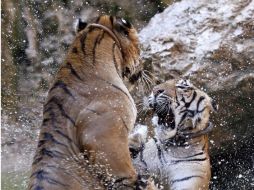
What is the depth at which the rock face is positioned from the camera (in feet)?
17.0

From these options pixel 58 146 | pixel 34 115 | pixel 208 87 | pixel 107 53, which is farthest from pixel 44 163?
pixel 34 115

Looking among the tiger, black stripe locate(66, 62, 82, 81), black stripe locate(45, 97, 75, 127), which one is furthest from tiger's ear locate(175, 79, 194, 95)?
black stripe locate(45, 97, 75, 127)

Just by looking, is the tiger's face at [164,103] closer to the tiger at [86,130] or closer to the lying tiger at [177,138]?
the lying tiger at [177,138]

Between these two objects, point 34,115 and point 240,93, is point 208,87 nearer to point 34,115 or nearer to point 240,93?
point 240,93

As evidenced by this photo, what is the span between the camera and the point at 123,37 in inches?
130

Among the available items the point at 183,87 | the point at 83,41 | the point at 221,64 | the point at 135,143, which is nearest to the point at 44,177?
the point at 83,41

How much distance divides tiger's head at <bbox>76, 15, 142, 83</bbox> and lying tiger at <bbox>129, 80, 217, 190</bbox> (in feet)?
2.60

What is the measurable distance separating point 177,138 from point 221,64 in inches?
50.3

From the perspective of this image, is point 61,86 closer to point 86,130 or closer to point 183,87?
point 86,130

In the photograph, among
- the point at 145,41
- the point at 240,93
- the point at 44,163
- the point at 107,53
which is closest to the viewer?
the point at 44,163

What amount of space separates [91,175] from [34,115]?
121 inches

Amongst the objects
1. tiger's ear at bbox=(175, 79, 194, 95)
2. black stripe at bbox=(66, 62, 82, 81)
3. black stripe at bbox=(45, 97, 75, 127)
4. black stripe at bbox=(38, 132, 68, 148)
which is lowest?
tiger's ear at bbox=(175, 79, 194, 95)

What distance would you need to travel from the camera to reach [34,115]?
5844 mm

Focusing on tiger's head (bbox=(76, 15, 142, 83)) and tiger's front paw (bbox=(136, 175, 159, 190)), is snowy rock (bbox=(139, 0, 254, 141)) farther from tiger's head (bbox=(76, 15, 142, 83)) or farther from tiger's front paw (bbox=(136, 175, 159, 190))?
tiger's front paw (bbox=(136, 175, 159, 190))
